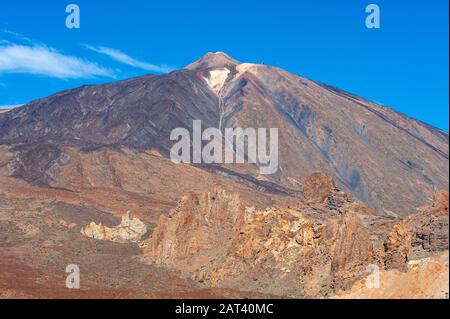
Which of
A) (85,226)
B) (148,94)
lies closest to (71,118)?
(148,94)

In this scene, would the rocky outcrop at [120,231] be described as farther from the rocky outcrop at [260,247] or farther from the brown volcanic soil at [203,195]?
the rocky outcrop at [260,247]

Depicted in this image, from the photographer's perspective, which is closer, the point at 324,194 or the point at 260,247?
the point at 260,247

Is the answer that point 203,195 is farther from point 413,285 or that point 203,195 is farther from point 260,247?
point 413,285

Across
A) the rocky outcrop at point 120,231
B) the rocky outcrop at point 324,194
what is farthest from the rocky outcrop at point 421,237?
the rocky outcrop at point 120,231

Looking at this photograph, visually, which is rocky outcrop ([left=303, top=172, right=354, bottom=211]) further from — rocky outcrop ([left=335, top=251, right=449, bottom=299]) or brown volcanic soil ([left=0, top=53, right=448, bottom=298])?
rocky outcrop ([left=335, top=251, right=449, bottom=299])

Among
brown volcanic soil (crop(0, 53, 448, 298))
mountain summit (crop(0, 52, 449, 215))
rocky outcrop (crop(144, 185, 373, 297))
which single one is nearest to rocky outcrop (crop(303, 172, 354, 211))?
brown volcanic soil (crop(0, 53, 448, 298))

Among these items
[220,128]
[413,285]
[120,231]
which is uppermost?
[220,128]

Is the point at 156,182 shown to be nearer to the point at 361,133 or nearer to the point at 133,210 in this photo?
the point at 133,210

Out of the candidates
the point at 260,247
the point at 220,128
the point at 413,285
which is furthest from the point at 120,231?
the point at 220,128
